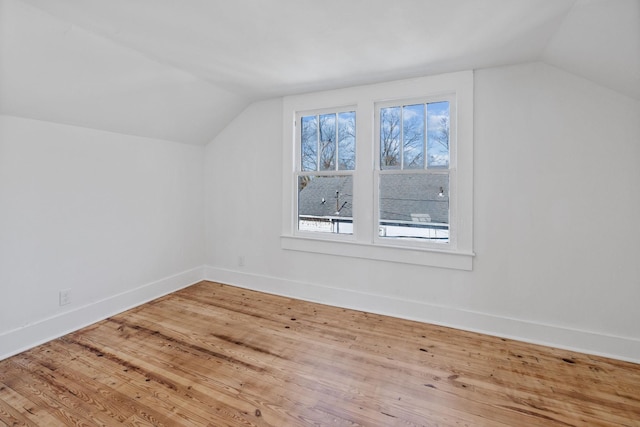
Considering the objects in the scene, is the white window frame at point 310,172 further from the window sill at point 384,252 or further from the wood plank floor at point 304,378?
the wood plank floor at point 304,378

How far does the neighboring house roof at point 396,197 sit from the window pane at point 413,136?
142mm

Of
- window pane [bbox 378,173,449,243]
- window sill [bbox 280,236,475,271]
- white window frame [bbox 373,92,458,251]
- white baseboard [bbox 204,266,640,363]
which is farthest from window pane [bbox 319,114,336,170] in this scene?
white baseboard [bbox 204,266,640,363]

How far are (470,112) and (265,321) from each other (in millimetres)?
2721

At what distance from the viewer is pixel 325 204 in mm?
3416

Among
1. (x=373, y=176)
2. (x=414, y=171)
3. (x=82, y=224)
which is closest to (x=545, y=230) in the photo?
(x=414, y=171)

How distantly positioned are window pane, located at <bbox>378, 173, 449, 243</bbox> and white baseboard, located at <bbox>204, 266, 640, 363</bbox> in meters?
0.69

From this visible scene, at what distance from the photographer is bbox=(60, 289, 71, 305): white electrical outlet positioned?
2.57 meters

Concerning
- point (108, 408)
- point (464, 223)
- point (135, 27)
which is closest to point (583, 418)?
point (464, 223)

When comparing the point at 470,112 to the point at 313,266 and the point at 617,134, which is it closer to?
the point at 617,134

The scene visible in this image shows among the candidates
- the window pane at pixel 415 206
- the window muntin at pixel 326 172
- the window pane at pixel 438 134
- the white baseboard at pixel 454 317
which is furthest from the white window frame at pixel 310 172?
the window pane at pixel 438 134

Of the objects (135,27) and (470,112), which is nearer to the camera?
(135,27)

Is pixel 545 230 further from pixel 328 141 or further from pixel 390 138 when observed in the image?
pixel 328 141

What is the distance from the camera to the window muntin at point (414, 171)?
Answer: 2852 mm

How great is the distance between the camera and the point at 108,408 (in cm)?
174
